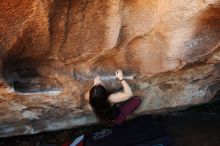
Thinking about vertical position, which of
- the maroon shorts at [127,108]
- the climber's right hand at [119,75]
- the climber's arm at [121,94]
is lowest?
the maroon shorts at [127,108]

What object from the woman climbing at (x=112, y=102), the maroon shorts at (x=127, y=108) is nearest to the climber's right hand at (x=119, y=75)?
the woman climbing at (x=112, y=102)

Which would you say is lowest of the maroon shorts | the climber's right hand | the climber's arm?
the maroon shorts

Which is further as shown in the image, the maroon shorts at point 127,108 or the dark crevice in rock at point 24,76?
the maroon shorts at point 127,108

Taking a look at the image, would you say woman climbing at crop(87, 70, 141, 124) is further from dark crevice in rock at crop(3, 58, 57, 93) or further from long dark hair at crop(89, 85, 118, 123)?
dark crevice in rock at crop(3, 58, 57, 93)

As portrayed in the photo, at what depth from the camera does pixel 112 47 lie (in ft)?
6.09

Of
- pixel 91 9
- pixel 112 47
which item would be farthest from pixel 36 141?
pixel 91 9

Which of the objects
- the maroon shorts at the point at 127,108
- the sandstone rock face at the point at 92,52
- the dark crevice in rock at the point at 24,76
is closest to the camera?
the sandstone rock face at the point at 92,52

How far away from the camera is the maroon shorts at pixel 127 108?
7.22 feet

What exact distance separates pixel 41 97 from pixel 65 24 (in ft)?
1.53

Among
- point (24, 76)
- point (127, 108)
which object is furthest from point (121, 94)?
point (24, 76)

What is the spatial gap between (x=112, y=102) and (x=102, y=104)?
8 cm

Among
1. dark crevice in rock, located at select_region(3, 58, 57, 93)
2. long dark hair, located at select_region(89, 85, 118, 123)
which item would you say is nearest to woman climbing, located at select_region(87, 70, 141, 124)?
long dark hair, located at select_region(89, 85, 118, 123)

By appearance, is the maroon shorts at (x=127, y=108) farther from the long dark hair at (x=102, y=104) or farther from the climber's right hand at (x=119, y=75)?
the climber's right hand at (x=119, y=75)

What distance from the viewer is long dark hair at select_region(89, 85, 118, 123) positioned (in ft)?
6.34
